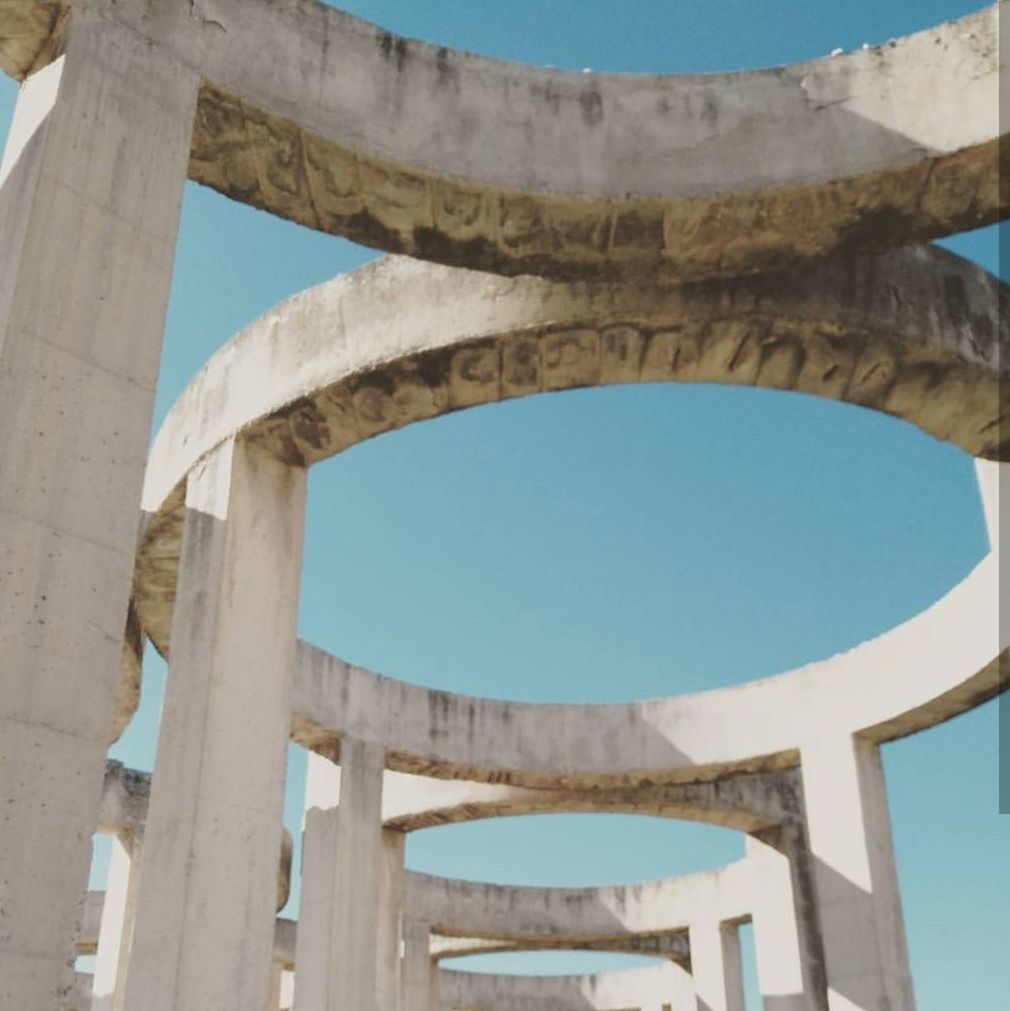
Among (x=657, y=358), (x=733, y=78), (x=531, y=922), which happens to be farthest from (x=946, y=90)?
(x=531, y=922)

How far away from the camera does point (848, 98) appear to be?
7.86 metres

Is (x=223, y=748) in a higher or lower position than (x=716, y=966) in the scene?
higher

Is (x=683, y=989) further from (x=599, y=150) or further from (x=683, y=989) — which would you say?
(x=599, y=150)

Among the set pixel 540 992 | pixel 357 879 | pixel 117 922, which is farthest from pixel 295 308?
pixel 540 992

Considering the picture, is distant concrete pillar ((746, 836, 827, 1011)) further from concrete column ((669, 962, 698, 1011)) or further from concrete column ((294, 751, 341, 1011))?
concrete column ((669, 962, 698, 1011))

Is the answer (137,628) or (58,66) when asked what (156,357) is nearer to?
A: (58,66)

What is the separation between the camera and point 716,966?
72.9 feet

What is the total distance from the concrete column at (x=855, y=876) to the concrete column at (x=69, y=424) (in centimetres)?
1210

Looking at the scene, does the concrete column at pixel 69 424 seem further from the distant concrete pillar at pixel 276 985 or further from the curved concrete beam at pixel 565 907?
the distant concrete pillar at pixel 276 985

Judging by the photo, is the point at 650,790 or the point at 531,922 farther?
the point at 531,922

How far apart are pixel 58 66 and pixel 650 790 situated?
14894 millimetres

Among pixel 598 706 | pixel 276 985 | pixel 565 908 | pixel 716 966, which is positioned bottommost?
pixel 276 985

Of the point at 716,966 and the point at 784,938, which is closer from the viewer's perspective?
the point at 784,938

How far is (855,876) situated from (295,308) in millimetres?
10020
